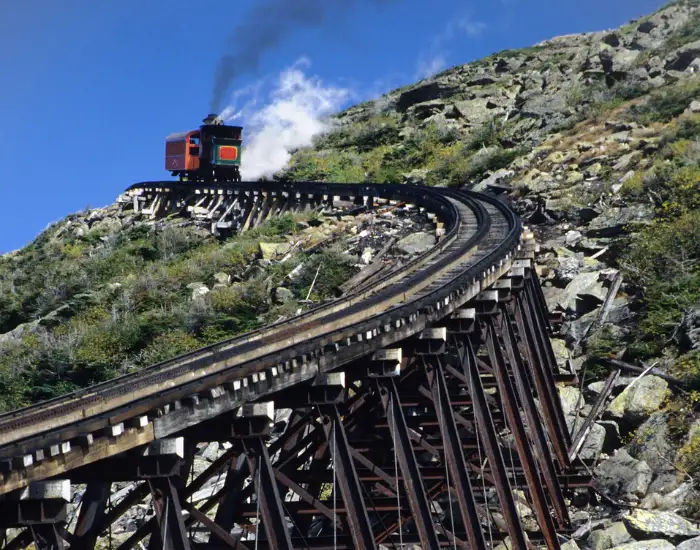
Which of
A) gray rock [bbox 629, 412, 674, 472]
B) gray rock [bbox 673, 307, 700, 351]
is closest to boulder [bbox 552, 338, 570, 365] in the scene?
gray rock [bbox 673, 307, 700, 351]

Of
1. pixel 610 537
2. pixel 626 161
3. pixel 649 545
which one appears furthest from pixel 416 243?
pixel 649 545

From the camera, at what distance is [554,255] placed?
3180 cm

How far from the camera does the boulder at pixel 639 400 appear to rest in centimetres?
2142

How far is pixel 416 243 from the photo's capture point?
3244 cm

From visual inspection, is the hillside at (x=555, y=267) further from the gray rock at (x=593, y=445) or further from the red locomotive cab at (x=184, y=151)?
the red locomotive cab at (x=184, y=151)

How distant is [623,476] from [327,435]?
9261 millimetres

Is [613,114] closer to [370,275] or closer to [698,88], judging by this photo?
[698,88]

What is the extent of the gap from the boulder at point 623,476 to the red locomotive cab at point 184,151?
118 ft

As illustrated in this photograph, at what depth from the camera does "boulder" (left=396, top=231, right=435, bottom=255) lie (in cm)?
3175

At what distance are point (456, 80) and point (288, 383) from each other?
6682cm

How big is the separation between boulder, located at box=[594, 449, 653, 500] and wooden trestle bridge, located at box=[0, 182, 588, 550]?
0.57m

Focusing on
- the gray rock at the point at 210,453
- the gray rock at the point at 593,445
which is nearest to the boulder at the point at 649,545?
the gray rock at the point at 593,445

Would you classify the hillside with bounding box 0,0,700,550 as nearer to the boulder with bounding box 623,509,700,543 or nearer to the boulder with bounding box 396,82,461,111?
the boulder with bounding box 623,509,700,543

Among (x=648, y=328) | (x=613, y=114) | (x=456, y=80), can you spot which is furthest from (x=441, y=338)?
(x=456, y=80)
